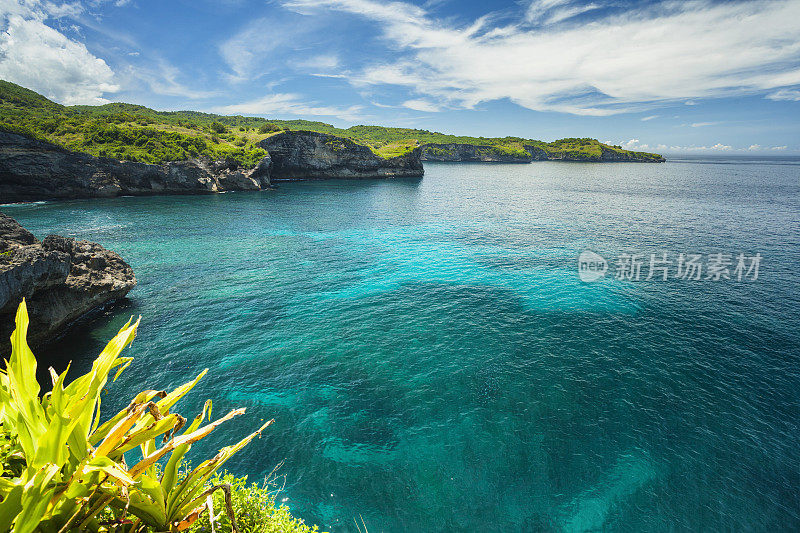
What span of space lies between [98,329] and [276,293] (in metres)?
14.5

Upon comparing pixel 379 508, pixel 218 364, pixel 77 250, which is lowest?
pixel 379 508

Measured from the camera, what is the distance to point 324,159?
14488cm

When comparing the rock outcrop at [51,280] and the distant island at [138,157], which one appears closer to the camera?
the rock outcrop at [51,280]

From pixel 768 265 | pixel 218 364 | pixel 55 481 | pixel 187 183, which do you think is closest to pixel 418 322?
pixel 218 364

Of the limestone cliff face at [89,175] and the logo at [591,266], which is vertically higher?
the limestone cliff face at [89,175]

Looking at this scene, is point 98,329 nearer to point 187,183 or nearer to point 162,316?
point 162,316

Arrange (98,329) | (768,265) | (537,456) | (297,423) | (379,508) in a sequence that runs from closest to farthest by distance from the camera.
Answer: (379,508)
(537,456)
(297,423)
(98,329)
(768,265)

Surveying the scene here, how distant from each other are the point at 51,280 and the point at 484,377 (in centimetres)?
3158

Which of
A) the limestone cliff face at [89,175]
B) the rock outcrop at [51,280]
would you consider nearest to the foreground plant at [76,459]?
the rock outcrop at [51,280]

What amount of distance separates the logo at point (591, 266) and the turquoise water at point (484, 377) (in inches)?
56.4

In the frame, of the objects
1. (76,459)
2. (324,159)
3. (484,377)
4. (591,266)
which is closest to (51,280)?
(76,459)

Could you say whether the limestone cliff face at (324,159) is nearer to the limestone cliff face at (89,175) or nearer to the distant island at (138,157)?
the distant island at (138,157)

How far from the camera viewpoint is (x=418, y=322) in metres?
31.1

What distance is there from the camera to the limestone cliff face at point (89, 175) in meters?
75.7
